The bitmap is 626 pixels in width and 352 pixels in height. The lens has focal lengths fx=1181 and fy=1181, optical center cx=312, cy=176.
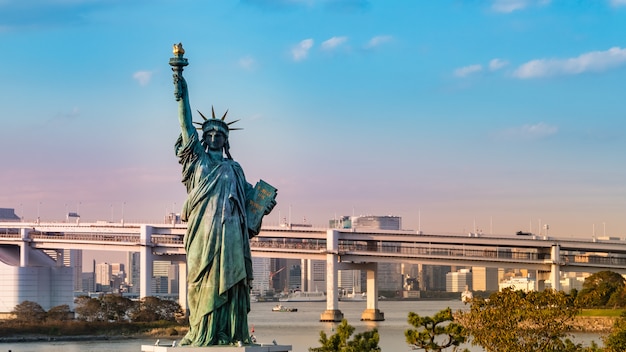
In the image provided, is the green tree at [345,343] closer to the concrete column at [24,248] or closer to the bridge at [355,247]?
the bridge at [355,247]

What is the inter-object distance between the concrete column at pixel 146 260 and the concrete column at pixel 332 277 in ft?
48.7

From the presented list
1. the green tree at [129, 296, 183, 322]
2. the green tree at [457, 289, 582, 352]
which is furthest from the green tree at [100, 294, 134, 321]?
the green tree at [457, 289, 582, 352]

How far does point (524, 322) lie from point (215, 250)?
48.8 ft

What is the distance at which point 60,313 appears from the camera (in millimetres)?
88562

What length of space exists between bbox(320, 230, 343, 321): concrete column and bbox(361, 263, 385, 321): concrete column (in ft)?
8.47

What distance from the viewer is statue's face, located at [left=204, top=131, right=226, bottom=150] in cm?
2497

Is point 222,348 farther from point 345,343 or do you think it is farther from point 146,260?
point 146,260

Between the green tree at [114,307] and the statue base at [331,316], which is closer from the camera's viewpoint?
the green tree at [114,307]

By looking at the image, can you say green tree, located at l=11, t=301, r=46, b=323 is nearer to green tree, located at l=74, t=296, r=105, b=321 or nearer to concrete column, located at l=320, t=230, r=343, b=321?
green tree, located at l=74, t=296, r=105, b=321

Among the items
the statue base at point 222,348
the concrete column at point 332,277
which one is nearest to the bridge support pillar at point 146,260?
the concrete column at point 332,277

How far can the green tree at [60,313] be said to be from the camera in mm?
87688

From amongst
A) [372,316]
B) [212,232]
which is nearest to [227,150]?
[212,232]

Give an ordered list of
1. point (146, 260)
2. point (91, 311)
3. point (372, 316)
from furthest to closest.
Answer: point (146, 260) → point (372, 316) → point (91, 311)

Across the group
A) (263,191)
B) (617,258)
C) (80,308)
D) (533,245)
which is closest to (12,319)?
(80,308)
